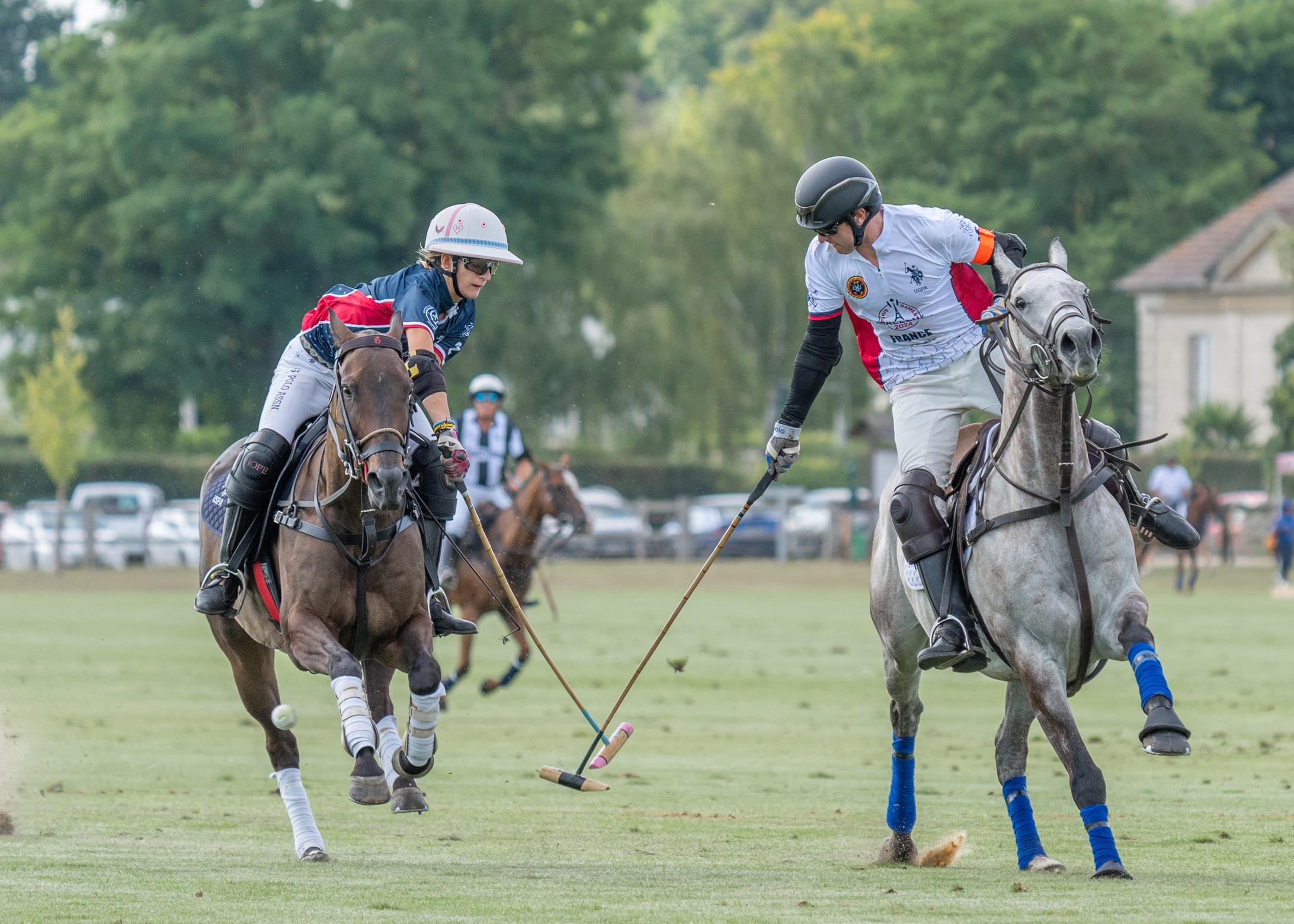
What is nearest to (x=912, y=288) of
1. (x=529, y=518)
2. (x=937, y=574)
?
(x=937, y=574)

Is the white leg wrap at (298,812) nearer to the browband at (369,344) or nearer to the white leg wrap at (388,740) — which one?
the white leg wrap at (388,740)

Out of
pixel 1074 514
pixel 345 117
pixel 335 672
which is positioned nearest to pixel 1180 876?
pixel 1074 514

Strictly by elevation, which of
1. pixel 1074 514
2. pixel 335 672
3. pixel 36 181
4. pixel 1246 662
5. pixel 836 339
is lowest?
pixel 1246 662

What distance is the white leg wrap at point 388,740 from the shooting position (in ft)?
27.3

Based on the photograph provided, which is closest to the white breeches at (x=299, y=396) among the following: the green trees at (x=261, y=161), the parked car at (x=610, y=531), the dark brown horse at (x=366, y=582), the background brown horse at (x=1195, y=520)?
the dark brown horse at (x=366, y=582)

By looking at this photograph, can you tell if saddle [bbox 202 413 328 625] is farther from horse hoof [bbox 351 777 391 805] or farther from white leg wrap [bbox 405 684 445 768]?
horse hoof [bbox 351 777 391 805]

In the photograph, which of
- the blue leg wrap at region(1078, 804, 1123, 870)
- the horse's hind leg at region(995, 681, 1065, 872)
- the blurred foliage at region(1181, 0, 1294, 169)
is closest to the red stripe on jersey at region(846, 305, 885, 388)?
the horse's hind leg at region(995, 681, 1065, 872)

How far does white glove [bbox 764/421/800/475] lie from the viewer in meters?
8.98

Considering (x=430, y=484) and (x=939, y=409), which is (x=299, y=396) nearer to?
(x=430, y=484)

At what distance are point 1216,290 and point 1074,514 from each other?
49326 millimetres

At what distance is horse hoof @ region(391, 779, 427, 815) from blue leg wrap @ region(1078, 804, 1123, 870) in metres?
2.75

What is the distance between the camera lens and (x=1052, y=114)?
5700 cm

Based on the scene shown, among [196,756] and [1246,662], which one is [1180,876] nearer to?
[196,756]

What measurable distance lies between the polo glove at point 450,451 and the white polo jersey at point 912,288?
64.6 inches
